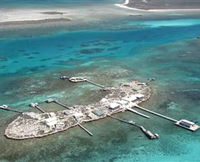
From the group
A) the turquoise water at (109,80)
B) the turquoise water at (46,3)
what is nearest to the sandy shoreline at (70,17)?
the turquoise water at (109,80)

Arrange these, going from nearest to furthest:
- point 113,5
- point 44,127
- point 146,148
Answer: point 146,148
point 44,127
point 113,5

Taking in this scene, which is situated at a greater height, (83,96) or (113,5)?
(113,5)

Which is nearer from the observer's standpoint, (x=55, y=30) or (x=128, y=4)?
(x=55, y=30)

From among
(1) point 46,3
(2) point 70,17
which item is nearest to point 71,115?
(2) point 70,17

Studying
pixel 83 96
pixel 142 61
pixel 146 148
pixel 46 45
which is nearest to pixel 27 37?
pixel 46 45

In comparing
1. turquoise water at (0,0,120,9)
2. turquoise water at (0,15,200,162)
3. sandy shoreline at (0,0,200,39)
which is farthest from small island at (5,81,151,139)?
turquoise water at (0,0,120,9)

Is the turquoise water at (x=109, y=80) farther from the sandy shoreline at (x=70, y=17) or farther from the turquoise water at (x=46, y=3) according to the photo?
the turquoise water at (x=46, y=3)

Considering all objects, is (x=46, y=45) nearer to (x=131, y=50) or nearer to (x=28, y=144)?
(x=131, y=50)

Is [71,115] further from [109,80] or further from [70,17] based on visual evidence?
[70,17]
